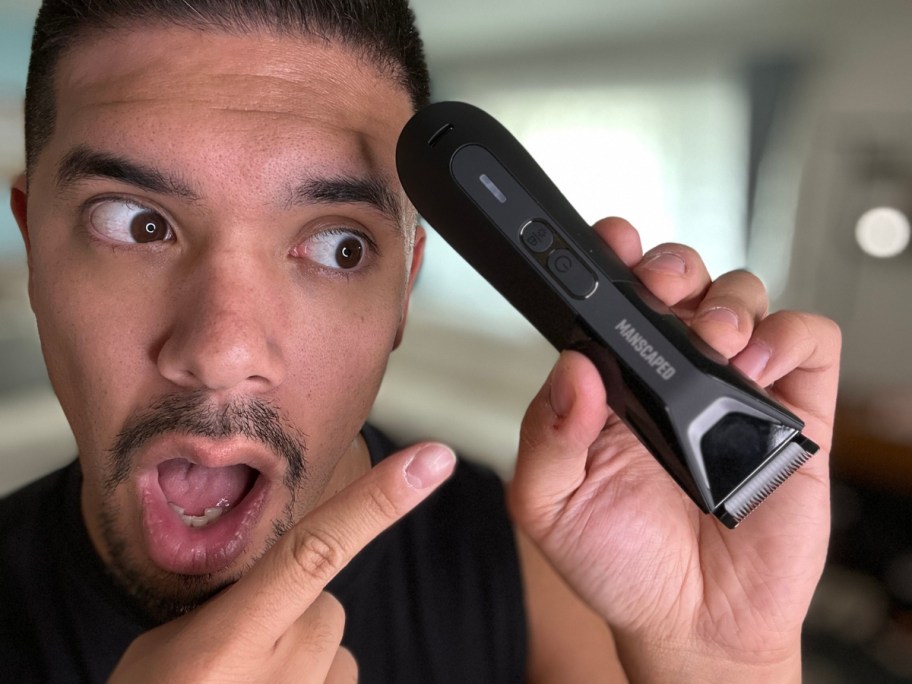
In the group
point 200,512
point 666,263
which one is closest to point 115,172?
point 200,512

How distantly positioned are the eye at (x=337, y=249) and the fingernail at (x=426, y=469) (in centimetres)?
21

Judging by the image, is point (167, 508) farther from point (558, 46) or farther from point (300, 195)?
point (558, 46)

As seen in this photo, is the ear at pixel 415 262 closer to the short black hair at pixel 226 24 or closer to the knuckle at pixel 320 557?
the short black hair at pixel 226 24

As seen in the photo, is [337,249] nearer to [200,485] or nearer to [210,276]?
[210,276]

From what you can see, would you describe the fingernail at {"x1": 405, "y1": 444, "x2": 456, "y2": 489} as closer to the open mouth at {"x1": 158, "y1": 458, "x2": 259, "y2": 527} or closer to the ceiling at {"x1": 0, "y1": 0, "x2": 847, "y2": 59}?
the open mouth at {"x1": 158, "y1": 458, "x2": 259, "y2": 527}

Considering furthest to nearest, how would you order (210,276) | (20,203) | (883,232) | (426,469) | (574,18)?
(883,232) < (574,18) < (20,203) < (210,276) < (426,469)

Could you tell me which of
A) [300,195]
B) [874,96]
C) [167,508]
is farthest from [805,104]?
[167,508]

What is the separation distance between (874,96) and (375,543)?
891 mm

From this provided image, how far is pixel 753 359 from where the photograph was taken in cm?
48

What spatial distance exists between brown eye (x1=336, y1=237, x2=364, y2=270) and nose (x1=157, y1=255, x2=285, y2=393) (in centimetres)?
6

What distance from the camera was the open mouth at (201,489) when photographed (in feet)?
1.91

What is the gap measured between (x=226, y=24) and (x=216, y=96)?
6 centimetres

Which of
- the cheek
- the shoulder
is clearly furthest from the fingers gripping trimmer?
the shoulder

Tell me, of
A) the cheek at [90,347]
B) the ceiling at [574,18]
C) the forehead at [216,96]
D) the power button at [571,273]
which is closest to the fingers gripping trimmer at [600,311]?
the power button at [571,273]
